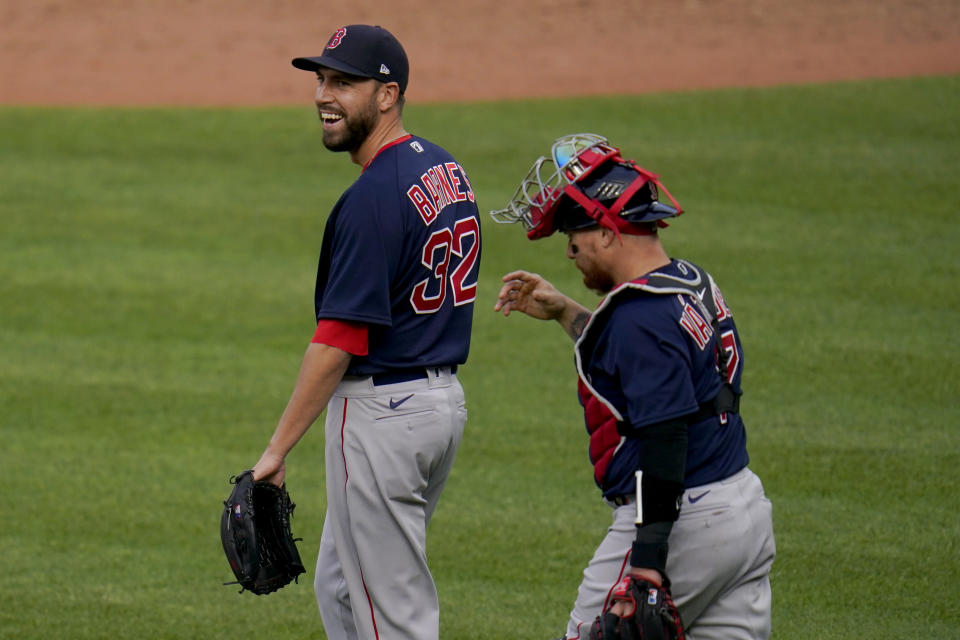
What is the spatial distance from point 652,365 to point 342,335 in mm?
964

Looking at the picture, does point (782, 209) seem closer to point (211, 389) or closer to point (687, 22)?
point (211, 389)

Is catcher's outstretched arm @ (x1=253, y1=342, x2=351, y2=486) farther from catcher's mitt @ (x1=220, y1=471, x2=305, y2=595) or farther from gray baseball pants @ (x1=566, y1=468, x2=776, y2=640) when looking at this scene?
gray baseball pants @ (x1=566, y1=468, x2=776, y2=640)

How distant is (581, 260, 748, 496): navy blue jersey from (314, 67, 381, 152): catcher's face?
1.06 meters

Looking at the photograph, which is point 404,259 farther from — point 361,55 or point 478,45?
point 478,45

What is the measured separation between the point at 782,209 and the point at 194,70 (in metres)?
9.78

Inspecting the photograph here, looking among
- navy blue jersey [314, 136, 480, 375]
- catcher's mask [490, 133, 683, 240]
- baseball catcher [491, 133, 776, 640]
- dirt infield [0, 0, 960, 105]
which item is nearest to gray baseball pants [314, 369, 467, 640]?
navy blue jersey [314, 136, 480, 375]

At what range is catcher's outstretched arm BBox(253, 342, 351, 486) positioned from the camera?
3693 mm

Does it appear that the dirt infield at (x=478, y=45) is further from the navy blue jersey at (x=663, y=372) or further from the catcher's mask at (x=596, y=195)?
the navy blue jersey at (x=663, y=372)

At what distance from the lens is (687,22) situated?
67.3ft

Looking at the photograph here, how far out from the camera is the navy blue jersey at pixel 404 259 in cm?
368

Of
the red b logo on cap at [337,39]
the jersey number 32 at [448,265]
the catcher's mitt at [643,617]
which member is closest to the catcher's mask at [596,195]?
the jersey number 32 at [448,265]

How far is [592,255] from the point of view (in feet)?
11.4

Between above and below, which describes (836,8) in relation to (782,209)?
above

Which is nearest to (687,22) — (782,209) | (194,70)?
(194,70)
